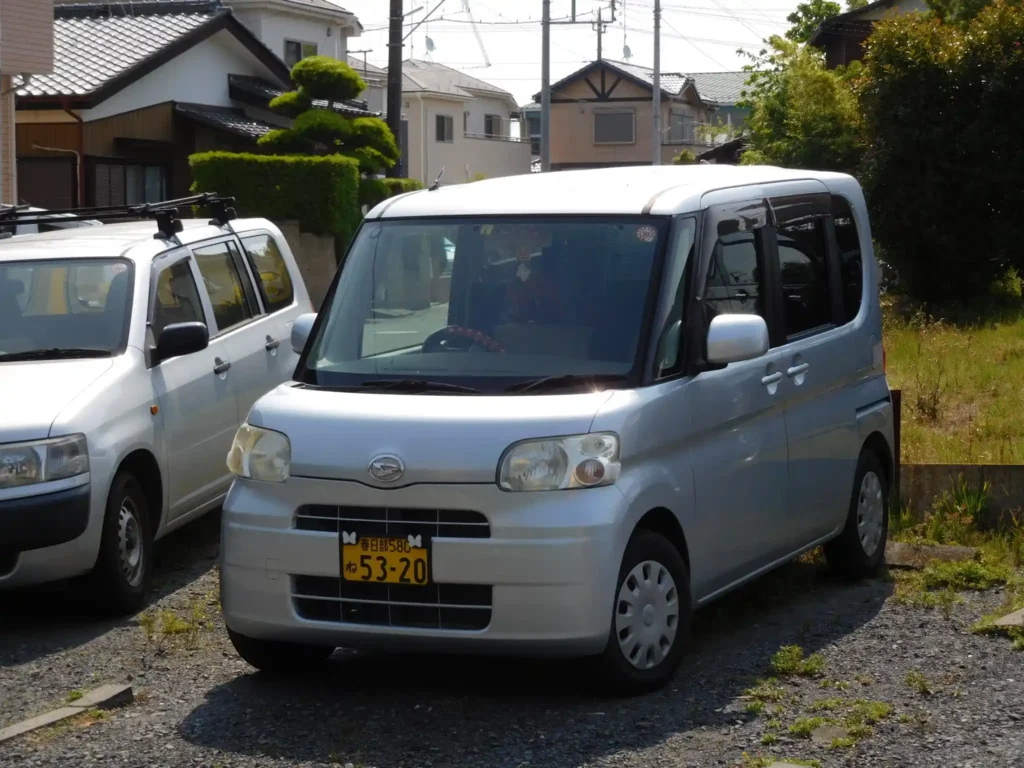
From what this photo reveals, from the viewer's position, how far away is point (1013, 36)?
1869 cm

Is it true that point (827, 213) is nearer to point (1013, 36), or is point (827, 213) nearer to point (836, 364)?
point (836, 364)

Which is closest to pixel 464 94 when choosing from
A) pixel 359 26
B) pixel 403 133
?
pixel 403 133

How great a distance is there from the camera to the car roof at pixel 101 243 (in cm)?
751

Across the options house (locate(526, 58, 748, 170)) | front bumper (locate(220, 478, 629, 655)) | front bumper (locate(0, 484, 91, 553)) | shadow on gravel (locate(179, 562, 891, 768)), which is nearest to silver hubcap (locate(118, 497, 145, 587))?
front bumper (locate(0, 484, 91, 553))

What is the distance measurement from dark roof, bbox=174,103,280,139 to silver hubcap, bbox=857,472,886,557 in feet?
83.6

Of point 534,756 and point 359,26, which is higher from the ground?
point 359,26

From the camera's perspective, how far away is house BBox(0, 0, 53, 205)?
20906 mm

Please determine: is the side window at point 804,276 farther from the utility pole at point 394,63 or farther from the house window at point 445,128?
the house window at point 445,128

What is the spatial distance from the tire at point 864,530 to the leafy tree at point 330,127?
21.6 meters

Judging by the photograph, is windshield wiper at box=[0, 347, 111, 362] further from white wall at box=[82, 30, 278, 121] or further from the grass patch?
white wall at box=[82, 30, 278, 121]

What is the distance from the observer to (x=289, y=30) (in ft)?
129

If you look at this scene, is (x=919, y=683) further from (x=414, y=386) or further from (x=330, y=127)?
(x=330, y=127)

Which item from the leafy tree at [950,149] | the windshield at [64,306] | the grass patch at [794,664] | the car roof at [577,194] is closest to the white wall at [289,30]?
the leafy tree at [950,149]

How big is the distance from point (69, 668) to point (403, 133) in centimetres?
4789
